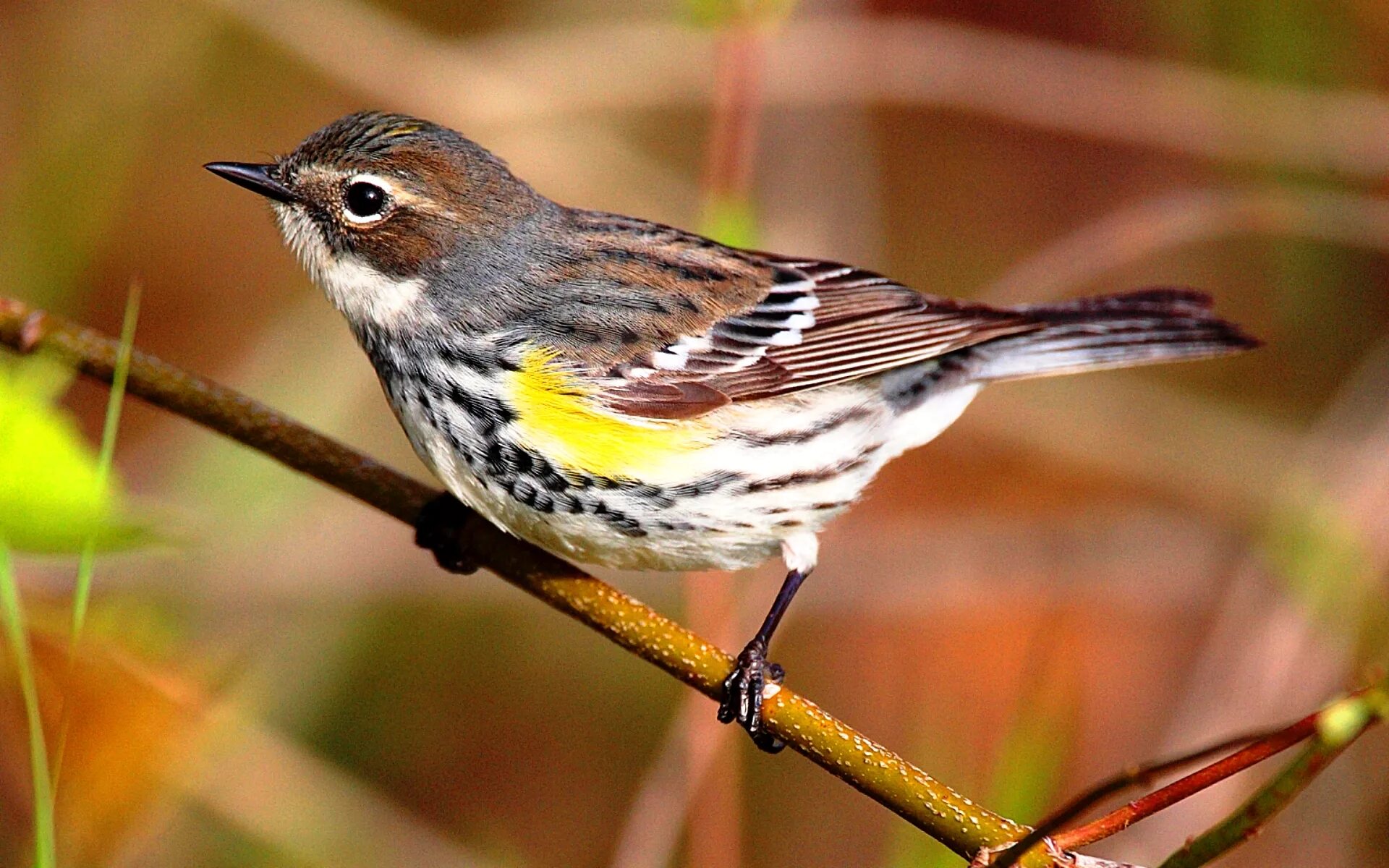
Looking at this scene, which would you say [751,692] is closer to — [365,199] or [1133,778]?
[1133,778]

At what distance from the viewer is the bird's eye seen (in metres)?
3.60

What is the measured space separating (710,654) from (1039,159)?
527 cm

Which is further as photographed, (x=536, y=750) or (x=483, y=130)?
(x=536, y=750)

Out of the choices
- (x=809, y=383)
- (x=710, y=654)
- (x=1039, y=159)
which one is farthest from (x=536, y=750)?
(x=1039, y=159)

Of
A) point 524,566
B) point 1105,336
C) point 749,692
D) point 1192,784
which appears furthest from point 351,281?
point 1192,784

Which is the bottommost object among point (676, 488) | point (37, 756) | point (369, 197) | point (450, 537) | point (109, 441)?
point (37, 756)

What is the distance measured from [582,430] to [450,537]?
507mm

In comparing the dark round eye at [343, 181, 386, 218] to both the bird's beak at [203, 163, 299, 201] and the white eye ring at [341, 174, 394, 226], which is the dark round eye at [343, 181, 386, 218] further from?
the bird's beak at [203, 163, 299, 201]

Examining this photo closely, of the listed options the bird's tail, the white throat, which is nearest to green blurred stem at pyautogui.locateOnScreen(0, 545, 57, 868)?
the white throat

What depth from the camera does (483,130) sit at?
5.67 meters

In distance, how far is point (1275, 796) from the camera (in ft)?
5.57

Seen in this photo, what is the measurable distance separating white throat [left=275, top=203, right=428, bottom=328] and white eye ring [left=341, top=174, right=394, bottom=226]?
9 centimetres

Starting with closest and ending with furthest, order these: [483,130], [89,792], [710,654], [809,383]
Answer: [710,654], [89,792], [809,383], [483,130]

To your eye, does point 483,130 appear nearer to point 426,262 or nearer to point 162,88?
point 162,88
